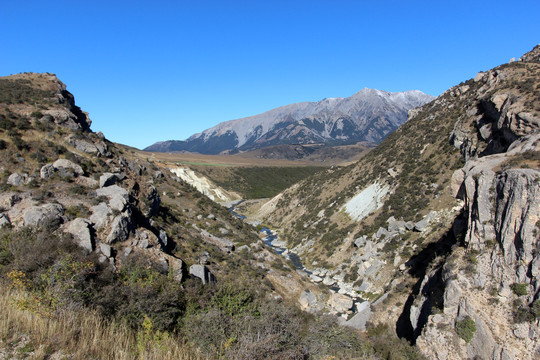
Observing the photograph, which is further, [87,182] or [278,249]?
[278,249]

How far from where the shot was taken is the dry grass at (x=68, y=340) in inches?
219

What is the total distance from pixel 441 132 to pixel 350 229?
64.4ft

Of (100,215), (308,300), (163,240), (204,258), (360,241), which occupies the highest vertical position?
(100,215)

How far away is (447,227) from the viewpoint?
27.8m

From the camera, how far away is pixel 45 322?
20.4ft

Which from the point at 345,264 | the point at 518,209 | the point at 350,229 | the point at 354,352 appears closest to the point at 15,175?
the point at 354,352

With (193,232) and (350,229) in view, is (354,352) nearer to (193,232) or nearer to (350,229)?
(193,232)

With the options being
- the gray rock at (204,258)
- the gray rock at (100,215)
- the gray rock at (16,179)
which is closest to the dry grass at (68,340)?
the gray rock at (100,215)

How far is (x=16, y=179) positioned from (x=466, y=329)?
87.4 feet

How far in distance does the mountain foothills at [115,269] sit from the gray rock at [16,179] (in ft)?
0.16

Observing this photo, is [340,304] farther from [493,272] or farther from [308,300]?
[493,272]

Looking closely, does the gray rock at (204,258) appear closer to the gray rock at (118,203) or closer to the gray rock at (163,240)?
the gray rock at (163,240)

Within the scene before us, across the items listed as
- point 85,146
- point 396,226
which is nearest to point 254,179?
point 396,226

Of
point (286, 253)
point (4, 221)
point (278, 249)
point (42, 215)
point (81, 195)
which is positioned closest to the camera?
point (4, 221)
